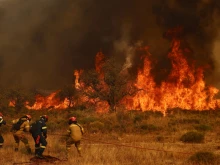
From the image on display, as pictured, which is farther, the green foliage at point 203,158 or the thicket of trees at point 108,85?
the thicket of trees at point 108,85

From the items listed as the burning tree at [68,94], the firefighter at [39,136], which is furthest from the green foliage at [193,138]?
the burning tree at [68,94]

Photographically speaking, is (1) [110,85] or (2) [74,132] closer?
(2) [74,132]

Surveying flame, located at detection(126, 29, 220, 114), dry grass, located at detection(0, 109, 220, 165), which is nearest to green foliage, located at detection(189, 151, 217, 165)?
dry grass, located at detection(0, 109, 220, 165)

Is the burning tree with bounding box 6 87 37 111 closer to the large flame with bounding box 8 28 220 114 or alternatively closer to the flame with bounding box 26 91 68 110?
the flame with bounding box 26 91 68 110

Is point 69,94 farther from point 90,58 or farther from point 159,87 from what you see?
point 159,87

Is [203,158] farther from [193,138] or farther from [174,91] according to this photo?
[174,91]

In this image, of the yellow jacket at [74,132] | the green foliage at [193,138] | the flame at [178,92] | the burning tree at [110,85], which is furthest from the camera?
the flame at [178,92]

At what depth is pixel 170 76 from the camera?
4184 cm

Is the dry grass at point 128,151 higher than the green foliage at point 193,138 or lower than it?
lower

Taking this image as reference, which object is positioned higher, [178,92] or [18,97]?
[18,97]

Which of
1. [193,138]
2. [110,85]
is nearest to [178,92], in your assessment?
[110,85]

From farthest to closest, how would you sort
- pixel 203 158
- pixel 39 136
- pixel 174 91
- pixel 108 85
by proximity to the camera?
pixel 174 91 < pixel 108 85 < pixel 39 136 < pixel 203 158

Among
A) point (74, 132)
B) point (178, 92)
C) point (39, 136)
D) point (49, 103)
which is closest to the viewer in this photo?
point (74, 132)

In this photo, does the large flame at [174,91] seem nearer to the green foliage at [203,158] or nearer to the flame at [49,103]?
the flame at [49,103]
